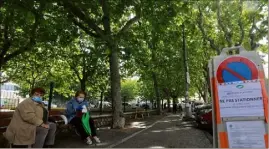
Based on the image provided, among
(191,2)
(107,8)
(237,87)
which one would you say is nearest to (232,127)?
(237,87)

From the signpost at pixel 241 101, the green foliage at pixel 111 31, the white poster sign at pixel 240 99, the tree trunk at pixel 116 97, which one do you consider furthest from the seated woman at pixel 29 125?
the tree trunk at pixel 116 97

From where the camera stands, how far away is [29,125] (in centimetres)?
641

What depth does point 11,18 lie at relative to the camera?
39.3ft

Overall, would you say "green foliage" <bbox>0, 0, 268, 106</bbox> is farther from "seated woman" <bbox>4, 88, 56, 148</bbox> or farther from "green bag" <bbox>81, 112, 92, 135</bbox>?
"seated woman" <bbox>4, 88, 56, 148</bbox>

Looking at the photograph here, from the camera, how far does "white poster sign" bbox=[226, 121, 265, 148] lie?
3.77m

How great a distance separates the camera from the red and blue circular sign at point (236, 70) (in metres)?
3.84

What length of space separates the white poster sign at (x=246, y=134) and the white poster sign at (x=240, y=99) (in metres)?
0.13

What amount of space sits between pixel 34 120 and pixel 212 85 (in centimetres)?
406

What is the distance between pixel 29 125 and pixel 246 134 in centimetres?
448

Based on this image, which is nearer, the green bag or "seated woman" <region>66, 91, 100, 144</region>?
the green bag

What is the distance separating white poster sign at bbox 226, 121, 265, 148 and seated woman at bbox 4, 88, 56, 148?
4245 millimetres

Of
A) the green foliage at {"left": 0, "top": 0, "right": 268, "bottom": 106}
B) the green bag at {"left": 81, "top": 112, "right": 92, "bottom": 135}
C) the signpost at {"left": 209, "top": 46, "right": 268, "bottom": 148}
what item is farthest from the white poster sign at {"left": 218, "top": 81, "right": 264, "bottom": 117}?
the green foliage at {"left": 0, "top": 0, "right": 268, "bottom": 106}

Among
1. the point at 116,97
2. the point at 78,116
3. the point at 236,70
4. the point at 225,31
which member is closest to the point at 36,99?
the point at 78,116

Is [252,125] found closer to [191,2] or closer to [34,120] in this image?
[34,120]
